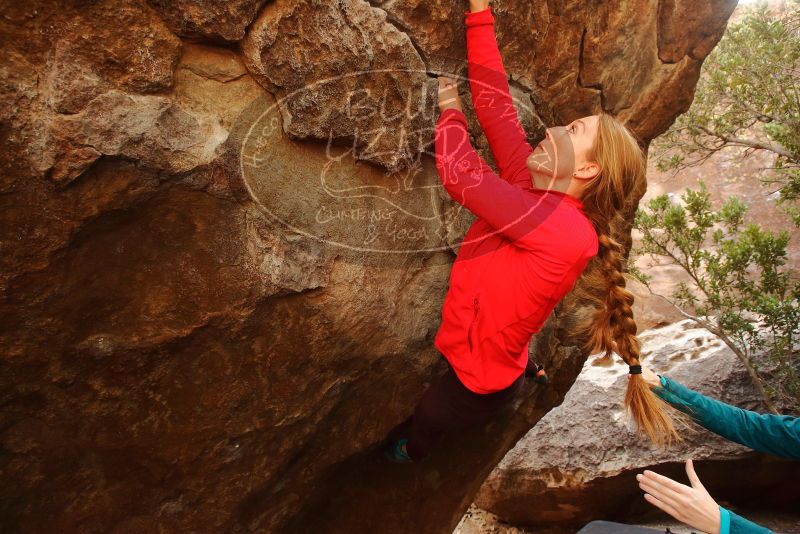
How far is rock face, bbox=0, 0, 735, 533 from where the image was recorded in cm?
168

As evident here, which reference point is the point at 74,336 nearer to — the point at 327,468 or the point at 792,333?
the point at 327,468

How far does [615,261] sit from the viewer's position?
2430 millimetres

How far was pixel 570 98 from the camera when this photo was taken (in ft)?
10.0

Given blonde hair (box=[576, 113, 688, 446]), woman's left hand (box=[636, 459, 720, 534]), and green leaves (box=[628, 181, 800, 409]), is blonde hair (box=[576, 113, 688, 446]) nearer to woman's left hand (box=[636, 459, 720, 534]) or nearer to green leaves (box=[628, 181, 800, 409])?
woman's left hand (box=[636, 459, 720, 534])

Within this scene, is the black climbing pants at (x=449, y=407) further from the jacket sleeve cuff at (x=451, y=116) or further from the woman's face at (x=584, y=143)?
the jacket sleeve cuff at (x=451, y=116)

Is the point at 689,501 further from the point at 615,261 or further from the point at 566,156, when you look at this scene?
the point at 566,156

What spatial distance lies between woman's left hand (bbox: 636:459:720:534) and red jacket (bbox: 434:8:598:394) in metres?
0.72

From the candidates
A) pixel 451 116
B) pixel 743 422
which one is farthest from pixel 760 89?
pixel 451 116

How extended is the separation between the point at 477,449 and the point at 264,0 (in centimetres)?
269

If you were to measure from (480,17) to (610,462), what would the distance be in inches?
168

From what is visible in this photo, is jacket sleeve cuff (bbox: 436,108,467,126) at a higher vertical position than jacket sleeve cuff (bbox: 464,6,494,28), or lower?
lower

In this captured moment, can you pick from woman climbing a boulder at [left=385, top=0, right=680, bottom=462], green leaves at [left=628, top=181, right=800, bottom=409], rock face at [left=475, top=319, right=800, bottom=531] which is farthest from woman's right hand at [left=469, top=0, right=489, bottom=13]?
green leaves at [left=628, top=181, right=800, bottom=409]

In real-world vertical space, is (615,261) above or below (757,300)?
above

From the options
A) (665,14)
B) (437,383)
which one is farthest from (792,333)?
(437,383)
